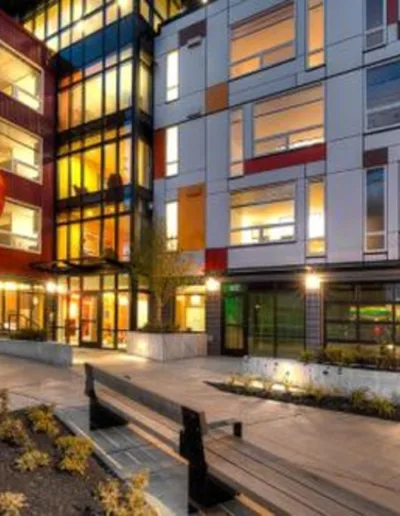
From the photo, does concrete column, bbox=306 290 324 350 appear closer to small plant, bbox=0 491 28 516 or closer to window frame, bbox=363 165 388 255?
window frame, bbox=363 165 388 255

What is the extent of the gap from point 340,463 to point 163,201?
702 inches

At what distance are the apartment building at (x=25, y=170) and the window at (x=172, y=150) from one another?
5875 millimetres

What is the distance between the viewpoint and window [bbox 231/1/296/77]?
2130 centimetres

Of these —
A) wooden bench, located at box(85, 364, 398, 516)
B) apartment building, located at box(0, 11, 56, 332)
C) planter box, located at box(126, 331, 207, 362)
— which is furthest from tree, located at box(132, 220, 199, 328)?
wooden bench, located at box(85, 364, 398, 516)

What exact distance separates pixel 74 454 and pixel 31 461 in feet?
1.67

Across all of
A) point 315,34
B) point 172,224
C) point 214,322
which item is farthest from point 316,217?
point 315,34

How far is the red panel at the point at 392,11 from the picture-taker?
1853 centimetres

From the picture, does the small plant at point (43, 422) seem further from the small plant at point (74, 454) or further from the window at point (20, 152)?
the window at point (20, 152)

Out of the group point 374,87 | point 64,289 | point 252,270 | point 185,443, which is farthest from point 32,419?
point 64,289

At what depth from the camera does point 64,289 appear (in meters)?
25.3

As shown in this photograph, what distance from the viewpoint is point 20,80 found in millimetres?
26234

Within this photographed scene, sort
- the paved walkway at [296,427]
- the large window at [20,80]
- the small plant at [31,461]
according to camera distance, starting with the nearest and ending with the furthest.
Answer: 1. the small plant at [31,461]
2. the paved walkway at [296,427]
3. the large window at [20,80]

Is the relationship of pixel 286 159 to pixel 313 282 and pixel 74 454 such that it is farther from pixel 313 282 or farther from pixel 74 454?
A: pixel 74 454

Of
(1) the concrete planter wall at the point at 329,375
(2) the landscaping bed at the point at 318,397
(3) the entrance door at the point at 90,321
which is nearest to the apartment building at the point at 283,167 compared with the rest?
(3) the entrance door at the point at 90,321
